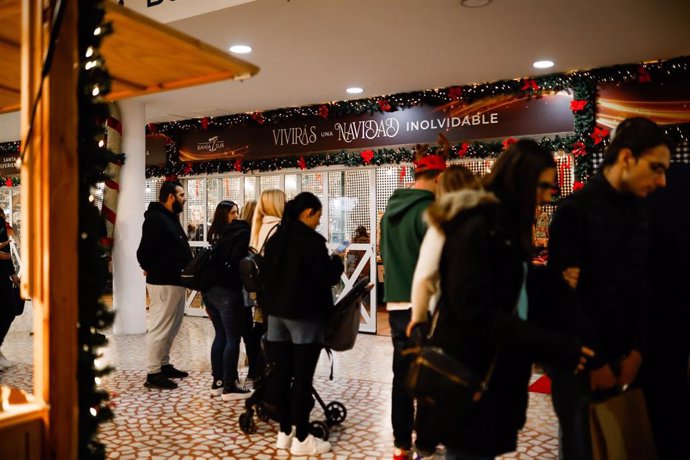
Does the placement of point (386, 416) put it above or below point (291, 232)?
below

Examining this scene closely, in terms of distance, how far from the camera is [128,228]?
24.4 feet

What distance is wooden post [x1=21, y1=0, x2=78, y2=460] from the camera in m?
1.82

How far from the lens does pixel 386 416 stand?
420cm

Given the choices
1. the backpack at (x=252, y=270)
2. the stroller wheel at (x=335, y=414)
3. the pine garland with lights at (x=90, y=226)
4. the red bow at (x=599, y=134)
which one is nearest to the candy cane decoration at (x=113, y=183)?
the backpack at (x=252, y=270)

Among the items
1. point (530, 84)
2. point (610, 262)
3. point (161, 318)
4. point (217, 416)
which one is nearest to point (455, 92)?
point (530, 84)

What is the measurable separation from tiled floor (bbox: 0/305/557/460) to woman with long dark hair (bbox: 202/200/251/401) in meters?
0.20

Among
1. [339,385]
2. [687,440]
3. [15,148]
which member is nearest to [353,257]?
[339,385]

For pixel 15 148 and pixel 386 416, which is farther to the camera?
pixel 15 148

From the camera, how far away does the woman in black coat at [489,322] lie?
1732 millimetres

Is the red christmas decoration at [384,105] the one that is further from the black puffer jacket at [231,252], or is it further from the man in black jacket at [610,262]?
the man in black jacket at [610,262]

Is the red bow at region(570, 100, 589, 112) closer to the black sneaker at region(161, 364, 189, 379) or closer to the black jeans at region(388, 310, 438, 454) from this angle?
the black jeans at region(388, 310, 438, 454)

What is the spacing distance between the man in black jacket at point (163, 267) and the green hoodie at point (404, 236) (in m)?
2.37

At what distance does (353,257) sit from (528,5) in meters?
4.33

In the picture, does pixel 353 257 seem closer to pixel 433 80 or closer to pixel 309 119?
pixel 309 119
